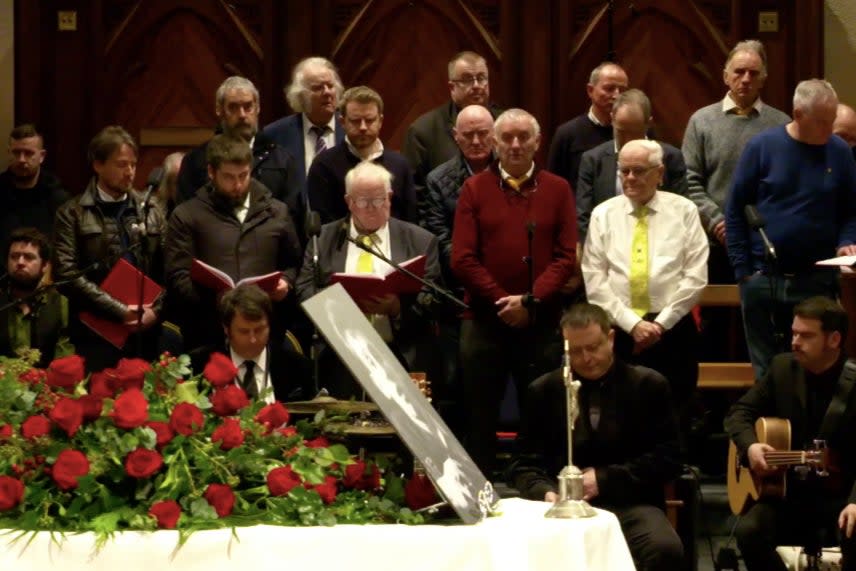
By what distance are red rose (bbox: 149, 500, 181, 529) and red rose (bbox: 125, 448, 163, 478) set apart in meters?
0.09

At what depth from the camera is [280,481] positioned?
12.7 ft

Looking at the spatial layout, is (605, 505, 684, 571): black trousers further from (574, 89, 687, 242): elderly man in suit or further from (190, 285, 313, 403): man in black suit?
(574, 89, 687, 242): elderly man in suit

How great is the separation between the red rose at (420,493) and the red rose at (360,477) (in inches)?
3.9

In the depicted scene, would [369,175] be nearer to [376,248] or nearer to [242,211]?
[376,248]

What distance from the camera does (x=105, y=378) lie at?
4.05m

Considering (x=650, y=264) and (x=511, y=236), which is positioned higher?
(x=511, y=236)

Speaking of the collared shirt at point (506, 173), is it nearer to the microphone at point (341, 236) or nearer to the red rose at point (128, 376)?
the microphone at point (341, 236)

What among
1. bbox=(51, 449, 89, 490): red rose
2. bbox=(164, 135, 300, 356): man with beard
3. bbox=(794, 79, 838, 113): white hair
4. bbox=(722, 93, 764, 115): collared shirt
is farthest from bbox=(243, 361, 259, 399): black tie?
bbox=(722, 93, 764, 115): collared shirt

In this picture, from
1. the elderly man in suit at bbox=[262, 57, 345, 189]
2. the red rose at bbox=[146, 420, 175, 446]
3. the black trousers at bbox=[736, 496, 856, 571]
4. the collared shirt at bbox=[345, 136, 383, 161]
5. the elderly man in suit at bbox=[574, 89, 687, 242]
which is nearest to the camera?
the red rose at bbox=[146, 420, 175, 446]

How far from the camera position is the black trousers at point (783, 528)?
6.16m

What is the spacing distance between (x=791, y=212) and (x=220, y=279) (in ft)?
9.01

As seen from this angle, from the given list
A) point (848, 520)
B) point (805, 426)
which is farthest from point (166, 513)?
point (805, 426)

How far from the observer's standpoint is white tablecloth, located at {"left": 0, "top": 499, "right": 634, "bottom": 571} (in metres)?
3.68

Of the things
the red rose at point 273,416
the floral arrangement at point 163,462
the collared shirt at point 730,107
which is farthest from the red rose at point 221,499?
the collared shirt at point 730,107
